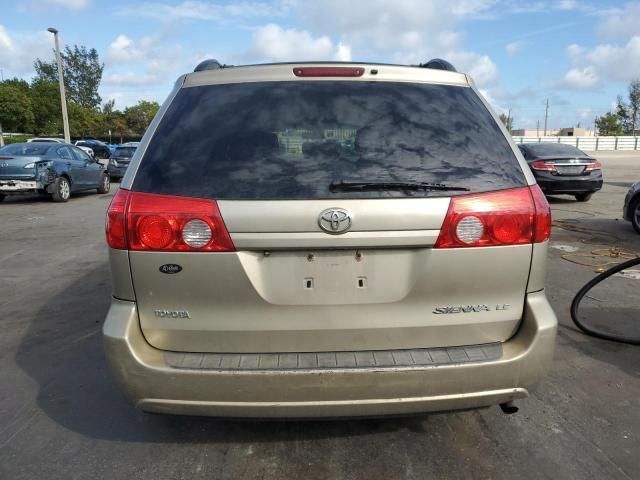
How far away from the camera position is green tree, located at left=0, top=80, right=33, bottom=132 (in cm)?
4922

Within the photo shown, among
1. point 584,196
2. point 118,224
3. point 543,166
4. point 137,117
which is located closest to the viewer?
point 118,224

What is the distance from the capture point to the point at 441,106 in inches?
101

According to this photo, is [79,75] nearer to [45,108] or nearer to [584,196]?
[45,108]

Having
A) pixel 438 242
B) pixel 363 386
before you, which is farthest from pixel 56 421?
pixel 438 242

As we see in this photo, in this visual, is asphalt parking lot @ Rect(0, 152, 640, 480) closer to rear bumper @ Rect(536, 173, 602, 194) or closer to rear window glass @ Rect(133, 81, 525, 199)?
rear window glass @ Rect(133, 81, 525, 199)

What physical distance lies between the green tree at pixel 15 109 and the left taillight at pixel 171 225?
55.9 metres

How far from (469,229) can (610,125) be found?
111 m

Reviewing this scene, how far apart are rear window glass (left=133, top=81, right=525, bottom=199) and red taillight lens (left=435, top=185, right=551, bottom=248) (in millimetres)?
71

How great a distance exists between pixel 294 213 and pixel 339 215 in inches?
7.5

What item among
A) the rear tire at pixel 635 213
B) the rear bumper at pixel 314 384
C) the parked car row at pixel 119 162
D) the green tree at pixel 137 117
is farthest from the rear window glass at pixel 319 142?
the green tree at pixel 137 117

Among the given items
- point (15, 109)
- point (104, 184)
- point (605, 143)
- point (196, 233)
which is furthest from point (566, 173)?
point (605, 143)

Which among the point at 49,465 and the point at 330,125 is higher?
the point at 330,125

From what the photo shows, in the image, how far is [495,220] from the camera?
2352 mm

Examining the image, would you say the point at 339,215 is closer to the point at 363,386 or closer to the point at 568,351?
the point at 363,386
